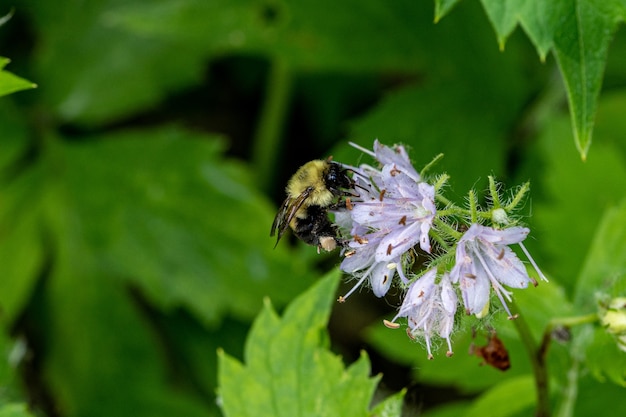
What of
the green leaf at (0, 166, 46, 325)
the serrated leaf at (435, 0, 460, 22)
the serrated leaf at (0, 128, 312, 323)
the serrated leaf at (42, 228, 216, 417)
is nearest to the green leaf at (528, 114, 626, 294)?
the serrated leaf at (0, 128, 312, 323)

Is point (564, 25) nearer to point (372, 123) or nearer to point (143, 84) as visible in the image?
point (372, 123)

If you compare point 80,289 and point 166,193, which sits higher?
point 166,193

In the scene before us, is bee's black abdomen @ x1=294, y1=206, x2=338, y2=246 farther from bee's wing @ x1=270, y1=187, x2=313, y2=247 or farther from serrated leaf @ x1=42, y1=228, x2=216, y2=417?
serrated leaf @ x1=42, y1=228, x2=216, y2=417

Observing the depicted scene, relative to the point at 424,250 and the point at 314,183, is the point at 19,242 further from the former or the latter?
the point at 424,250

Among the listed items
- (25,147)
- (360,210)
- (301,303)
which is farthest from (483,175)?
(25,147)

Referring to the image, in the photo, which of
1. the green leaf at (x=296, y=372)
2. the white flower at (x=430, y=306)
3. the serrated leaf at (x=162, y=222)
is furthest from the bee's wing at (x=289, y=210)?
the serrated leaf at (x=162, y=222)
